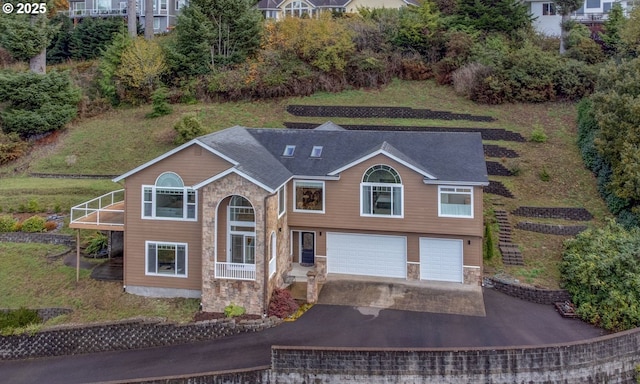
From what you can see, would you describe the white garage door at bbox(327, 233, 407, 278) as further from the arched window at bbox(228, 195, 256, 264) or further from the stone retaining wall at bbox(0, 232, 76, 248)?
the stone retaining wall at bbox(0, 232, 76, 248)

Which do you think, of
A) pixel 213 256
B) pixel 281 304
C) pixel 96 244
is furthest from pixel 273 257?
pixel 96 244

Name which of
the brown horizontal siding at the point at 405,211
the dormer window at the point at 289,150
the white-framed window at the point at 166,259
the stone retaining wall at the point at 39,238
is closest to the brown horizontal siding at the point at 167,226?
the white-framed window at the point at 166,259

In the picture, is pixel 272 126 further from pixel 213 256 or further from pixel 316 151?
pixel 213 256

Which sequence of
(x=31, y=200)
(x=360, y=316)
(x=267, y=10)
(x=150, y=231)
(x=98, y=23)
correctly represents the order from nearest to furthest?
1. (x=360, y=316)
2. (x=150, y=231)
3. (x=31, y=200)
4. (x=98, y=23)
5. (x=267, y=10)

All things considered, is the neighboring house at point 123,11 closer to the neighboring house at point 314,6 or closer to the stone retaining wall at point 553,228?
the neighboring house at point 314,6

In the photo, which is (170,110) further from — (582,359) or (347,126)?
(582,359)

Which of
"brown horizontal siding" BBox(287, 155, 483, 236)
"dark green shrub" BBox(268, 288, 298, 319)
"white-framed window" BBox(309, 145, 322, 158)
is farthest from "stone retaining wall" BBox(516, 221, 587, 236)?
"dark green shrub" BBox(268, 288, 298, 319)

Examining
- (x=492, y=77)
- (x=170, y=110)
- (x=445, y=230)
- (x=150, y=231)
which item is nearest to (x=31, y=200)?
(x=150, y=231)
